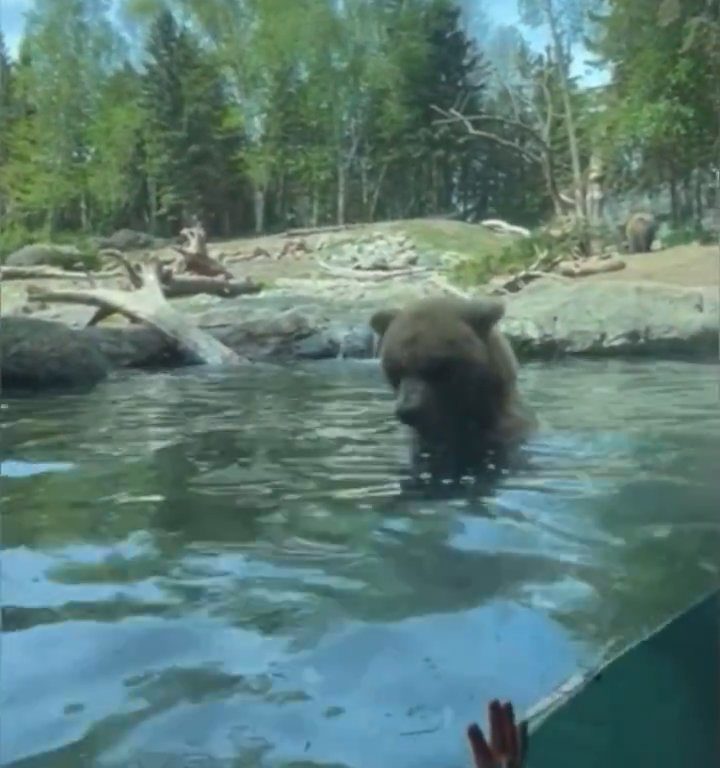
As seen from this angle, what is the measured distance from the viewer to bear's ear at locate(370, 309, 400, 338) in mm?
2182

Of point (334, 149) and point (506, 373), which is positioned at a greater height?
point (334, 149)

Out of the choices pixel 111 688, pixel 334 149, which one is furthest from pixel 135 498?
pixel 334 149

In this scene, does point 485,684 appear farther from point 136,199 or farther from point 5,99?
point 5,99

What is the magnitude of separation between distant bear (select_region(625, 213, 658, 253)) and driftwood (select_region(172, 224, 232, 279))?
700mm

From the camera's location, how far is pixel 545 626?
62.7 inches

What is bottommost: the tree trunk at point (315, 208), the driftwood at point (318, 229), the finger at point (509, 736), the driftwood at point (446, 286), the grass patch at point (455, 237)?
the finger at point (509, 736)

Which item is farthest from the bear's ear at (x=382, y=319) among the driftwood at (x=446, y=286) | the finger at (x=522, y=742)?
the finger at (x=522, y=742)

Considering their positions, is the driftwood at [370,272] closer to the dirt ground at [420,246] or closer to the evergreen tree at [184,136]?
the dirt ground at [420,246]

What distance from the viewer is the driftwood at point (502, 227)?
2020mm

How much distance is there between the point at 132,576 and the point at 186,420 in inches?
16.6

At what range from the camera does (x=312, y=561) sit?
1786 mm

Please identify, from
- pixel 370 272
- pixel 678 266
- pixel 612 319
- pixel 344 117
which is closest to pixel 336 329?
pixel 370 272

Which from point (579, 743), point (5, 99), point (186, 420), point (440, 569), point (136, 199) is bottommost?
point (579, 743)

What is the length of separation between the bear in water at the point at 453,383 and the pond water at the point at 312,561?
5cm
